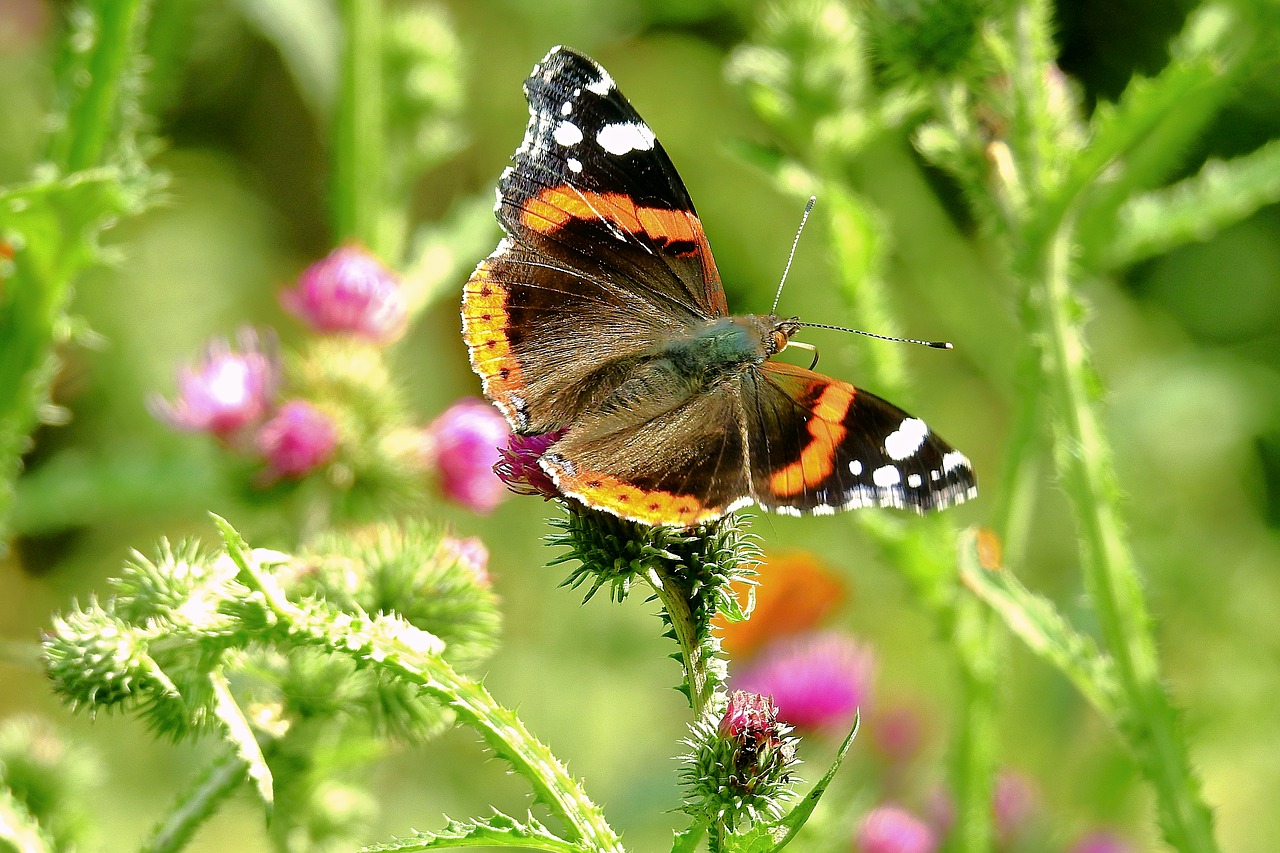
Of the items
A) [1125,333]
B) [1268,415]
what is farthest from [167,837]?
[1125,333]

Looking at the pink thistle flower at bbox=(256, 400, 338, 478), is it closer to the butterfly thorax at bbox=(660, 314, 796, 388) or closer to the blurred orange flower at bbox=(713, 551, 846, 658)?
the butterfly thorax at bbox=(660, 314, 796, 388)

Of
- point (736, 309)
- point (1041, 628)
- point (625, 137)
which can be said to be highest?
point (736, 309)

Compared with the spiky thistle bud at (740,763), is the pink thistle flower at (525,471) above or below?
above

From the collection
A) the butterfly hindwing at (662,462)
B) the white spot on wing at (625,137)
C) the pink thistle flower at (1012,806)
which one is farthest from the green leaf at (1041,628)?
the white spot on wing at (625,137)

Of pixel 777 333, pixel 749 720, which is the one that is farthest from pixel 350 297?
pixel 749 720

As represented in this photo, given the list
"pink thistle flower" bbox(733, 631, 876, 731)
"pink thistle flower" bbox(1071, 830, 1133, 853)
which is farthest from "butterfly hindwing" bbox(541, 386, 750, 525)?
"pink thistle flower" bbox(1071, 830, 1133, 853)

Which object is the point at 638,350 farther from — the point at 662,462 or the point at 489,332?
the point at 662,462

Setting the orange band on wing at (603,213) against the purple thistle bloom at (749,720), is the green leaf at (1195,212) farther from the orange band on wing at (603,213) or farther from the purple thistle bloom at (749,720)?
the purple thistle bloom at (749,720)
